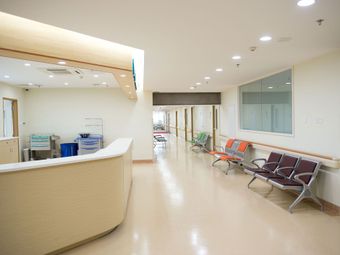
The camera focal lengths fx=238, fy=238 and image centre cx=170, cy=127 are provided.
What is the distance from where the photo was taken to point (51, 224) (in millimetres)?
2631

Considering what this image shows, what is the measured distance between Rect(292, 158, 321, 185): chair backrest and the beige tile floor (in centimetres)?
51

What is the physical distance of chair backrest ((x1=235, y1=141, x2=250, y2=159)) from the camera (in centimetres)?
674

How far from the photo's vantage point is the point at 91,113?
339 inches

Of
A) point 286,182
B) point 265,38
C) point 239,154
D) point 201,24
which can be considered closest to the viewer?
point 201,24

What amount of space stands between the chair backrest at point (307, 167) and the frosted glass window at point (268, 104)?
3.26ft

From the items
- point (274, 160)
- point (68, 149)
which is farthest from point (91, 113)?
point (274, 160)

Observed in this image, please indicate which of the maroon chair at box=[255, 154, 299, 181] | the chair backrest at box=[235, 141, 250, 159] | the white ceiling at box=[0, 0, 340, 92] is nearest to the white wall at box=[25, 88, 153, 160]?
the chair backrest at box=[235, 141, 250, 159]

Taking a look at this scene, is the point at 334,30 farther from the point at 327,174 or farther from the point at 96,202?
the point at 96,202

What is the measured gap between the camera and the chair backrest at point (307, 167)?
399cm

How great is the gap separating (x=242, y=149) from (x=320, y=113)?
9.29ft

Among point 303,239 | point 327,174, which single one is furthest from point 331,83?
point 303,239

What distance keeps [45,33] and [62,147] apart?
215 inches

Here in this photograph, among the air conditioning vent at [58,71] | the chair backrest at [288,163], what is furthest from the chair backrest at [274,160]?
the air conditioning vent at [58,71]

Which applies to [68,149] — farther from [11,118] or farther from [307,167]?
[307,167]
